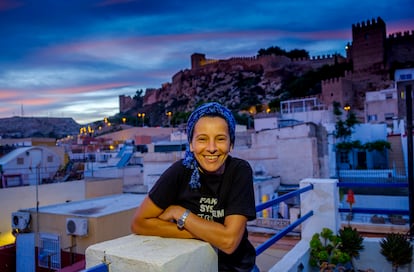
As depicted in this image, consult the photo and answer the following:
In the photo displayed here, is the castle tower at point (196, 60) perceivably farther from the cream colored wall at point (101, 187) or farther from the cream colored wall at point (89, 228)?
the cream colored wall at point (89, 228)

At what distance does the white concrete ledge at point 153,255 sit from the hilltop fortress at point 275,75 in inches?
1672

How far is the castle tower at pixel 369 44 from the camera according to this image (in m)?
53.4

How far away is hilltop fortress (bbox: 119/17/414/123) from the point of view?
47.4 m

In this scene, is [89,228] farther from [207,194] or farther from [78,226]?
[207,194]

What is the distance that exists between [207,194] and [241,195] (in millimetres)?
202

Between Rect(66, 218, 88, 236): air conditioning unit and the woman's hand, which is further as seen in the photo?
Rect(66, 218, 88, 236): air conditioning unit

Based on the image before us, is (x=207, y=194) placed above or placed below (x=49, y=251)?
above

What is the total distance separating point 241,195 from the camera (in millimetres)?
1760

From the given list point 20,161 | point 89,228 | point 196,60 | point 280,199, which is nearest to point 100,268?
point 280,199

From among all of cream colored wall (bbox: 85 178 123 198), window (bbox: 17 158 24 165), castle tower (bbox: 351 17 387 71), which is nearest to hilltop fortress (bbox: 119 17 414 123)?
castle tower (bbox: 351 17 387 71)

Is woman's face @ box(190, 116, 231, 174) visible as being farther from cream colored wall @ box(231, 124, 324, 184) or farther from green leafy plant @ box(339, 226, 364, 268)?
cream colored wall @ box(231, 124, 324, 184)

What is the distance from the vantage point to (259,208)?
105 inches

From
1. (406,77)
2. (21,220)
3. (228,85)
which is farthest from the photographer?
(228,85)

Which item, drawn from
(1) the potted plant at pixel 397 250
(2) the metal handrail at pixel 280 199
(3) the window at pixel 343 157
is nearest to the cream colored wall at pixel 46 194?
(2) the metal handrail at pixel 280 199
